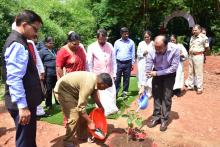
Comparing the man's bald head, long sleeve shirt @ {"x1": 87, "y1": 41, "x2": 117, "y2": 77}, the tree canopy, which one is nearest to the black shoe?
the man's bald head

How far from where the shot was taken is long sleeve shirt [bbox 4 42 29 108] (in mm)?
3719

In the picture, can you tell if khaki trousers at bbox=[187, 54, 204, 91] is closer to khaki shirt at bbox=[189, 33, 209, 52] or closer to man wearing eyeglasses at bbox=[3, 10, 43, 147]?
khaki shirt at bbox=[189, 33, 209, 52]

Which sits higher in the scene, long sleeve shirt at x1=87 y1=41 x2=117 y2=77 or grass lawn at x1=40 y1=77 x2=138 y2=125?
long sleeve shirt at x1=87 y1=41 x2=117 y2=77

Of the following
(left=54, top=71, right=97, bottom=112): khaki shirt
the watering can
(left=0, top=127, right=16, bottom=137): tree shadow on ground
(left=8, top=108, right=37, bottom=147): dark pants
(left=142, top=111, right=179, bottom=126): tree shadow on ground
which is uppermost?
(left=54, top=71, right=97, bottom=112): khaki shirt

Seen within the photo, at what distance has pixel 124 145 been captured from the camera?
227 inches

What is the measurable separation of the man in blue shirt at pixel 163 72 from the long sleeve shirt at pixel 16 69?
275 centimetres

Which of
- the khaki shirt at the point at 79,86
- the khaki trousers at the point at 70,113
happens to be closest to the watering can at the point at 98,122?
the khaki trousers at the point at 70,113

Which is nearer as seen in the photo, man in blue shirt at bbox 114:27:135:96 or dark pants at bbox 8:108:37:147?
dark pants at bbox 8:108:37:147

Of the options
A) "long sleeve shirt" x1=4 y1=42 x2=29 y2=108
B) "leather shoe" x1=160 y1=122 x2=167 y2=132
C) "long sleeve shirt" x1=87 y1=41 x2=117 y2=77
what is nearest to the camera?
"long sleeve shirt" x1=4 y1=42 x2=29 y2=108

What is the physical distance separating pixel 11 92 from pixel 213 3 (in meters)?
18.4

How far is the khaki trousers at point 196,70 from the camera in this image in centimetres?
824

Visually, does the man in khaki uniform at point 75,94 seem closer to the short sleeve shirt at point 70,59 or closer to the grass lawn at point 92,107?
the short sleeve shirt at point 70,59

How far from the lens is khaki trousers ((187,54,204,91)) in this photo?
8.24 metres

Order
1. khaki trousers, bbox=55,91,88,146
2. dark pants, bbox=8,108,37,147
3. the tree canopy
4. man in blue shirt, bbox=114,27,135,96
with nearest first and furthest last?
dark pants, bbox=8,108,37,147
khaki trousers, bbox=55,91,88,146
man in blue shirt, bbox=114,27,135,96
the tree canopy
